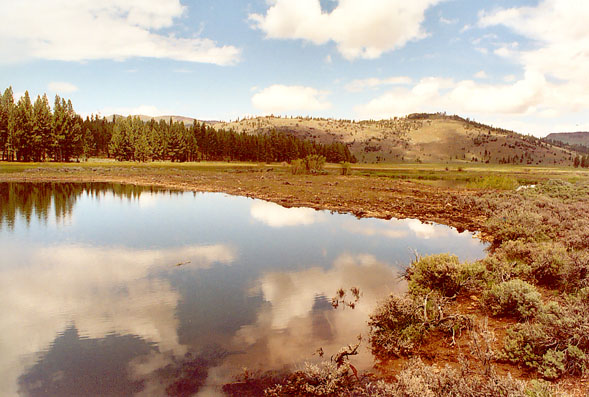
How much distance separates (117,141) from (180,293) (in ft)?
348

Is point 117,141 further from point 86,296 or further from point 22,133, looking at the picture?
point 86,296

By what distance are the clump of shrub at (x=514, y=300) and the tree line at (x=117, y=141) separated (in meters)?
96.6

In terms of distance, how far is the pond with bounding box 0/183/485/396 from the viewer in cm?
700

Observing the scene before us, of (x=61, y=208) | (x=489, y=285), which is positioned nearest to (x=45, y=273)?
(x=489, y=285)

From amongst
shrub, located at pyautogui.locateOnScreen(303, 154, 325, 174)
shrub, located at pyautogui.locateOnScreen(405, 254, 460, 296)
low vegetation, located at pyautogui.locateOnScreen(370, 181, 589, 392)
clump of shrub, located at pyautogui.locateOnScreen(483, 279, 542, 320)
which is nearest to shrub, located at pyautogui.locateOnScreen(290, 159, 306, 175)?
shrub, located at pyautogui.locateOnScreen(303, 154, 325, 174)

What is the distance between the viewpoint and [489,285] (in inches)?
430

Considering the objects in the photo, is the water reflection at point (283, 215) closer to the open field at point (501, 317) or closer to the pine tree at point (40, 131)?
the open field at point (501, 317)

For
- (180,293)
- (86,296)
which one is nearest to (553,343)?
(180,293)

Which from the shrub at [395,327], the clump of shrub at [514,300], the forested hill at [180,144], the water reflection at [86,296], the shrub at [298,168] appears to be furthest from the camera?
the forested hill at [180,144]

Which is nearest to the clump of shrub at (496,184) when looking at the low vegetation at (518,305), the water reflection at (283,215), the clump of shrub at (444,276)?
the water reflection at (283,215)

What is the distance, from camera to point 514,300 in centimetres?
918

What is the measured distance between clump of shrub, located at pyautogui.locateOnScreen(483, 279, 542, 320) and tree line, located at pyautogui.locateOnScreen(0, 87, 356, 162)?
96.6 meters

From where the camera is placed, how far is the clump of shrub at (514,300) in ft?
28.2

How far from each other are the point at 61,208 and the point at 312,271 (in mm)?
23752
